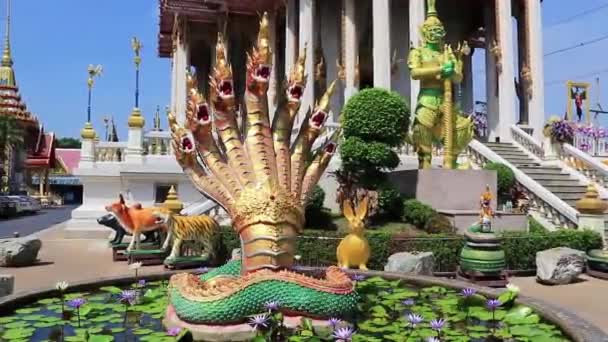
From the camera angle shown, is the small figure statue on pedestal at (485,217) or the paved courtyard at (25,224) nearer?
the small figure statue on pedestal at (485,217)

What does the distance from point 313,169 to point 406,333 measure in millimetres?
1587

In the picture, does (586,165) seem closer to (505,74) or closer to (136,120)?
(505,74)

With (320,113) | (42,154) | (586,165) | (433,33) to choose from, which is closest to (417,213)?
(433,33)

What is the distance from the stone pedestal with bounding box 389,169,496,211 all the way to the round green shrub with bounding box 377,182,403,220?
2.03 feet

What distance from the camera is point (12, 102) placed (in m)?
42.8

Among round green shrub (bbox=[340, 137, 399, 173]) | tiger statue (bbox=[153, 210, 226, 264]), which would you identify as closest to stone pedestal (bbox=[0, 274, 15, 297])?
tiger statue (bbox=[153, 210, 226, 264])

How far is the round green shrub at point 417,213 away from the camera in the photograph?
11617mm

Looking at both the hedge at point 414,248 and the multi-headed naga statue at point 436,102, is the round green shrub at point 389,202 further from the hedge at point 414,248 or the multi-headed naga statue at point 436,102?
the hedge at point 414,248

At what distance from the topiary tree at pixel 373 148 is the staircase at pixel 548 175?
4604 millimetres

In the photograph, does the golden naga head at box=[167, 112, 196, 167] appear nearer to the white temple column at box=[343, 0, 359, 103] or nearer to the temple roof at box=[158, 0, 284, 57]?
the white temple column at box=[343, 0, 359, 103]

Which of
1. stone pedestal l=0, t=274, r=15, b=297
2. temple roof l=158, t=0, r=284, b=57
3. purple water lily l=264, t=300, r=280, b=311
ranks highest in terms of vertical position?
temple roof l=158, t=0, r=284, b=57

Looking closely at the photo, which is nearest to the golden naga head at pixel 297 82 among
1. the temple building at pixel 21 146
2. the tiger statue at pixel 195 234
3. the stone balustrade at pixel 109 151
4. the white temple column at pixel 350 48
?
the tiger statue at pixel 195 234

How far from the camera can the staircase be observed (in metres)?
14.1

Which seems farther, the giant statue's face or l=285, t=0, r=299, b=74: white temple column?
l=285, t=0, r=299, b=74: white temple column
